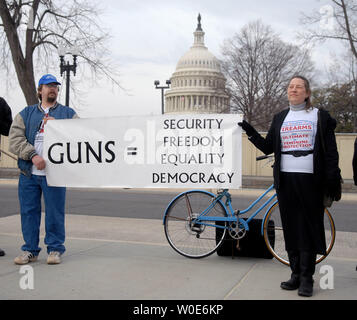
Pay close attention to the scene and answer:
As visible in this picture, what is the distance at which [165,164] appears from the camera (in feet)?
17.8

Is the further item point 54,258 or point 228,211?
point 228,211

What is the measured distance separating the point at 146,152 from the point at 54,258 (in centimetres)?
152

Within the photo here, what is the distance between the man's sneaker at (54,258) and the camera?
5.05m

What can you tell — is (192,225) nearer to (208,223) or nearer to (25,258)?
(208,223)

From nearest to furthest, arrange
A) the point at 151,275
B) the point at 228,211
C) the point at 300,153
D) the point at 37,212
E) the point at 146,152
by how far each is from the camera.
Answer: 1. the point at 300,153
2. the point at 151,275
3. the point at 37,212
4. the point at 228,211
5. the point at 146,152

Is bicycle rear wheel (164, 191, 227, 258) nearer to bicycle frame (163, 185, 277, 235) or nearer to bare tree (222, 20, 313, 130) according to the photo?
bicycle frame (163, 185, 277, 235)

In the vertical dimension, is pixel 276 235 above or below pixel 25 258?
above

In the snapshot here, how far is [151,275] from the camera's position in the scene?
4.66 m

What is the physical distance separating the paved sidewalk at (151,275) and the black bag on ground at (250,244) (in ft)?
0.26

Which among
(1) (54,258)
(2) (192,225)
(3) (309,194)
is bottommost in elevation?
(1) (54,258)

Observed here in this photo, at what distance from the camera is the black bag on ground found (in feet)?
17.3

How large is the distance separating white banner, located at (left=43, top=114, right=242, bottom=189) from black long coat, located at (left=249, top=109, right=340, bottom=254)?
0.98 meters
